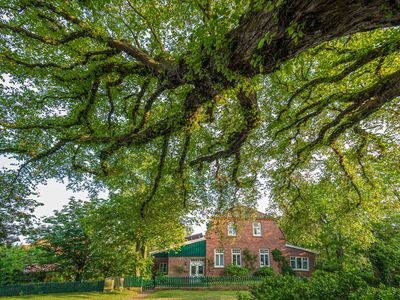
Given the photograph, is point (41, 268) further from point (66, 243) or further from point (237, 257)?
point (237, 257)

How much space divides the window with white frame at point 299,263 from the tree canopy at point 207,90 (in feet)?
55.5

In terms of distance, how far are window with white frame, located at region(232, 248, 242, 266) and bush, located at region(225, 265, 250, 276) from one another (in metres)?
0.97

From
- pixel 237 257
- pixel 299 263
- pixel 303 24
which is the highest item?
pixel 303 24

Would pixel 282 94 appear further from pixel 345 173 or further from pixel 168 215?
pixel 168 215

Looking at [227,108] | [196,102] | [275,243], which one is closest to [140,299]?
[227,108]

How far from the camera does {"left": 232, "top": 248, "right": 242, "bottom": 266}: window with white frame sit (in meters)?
25.5


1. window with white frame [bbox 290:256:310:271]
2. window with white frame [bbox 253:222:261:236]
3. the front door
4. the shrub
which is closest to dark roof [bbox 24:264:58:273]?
the front door

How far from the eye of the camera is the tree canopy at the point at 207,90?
12.6 feet

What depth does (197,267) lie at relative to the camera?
84.7ft

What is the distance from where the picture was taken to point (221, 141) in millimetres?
9711

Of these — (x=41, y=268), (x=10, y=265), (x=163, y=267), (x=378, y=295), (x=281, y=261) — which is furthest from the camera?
(x=163, y=267)

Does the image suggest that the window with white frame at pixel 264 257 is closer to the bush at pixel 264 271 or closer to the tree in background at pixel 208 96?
the bush at pixel 264 271

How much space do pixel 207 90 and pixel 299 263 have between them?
27899mm

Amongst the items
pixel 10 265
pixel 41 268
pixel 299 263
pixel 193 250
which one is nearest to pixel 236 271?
pixel 193 250
